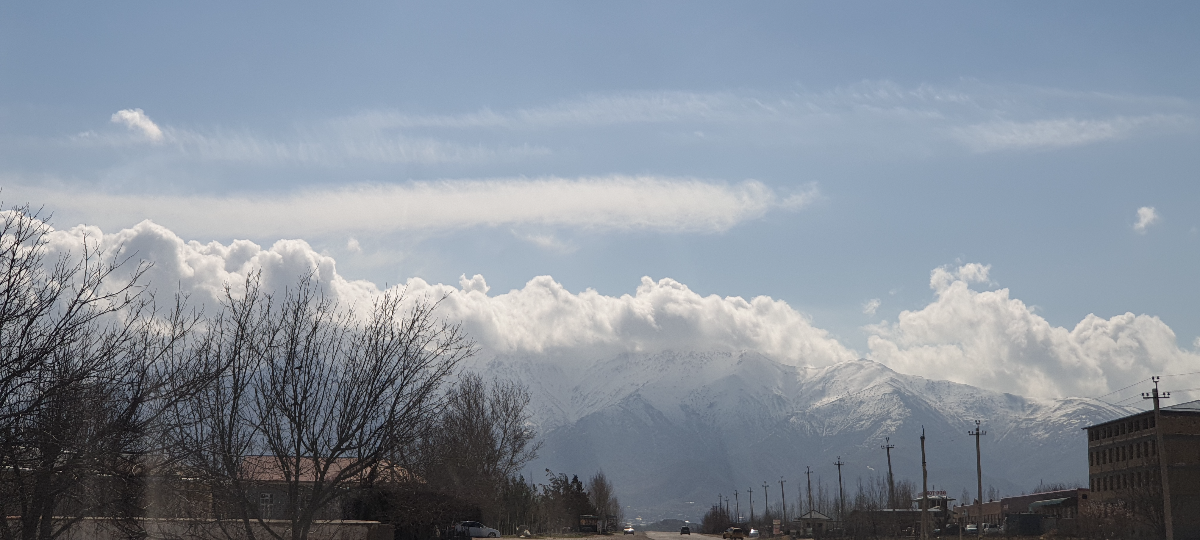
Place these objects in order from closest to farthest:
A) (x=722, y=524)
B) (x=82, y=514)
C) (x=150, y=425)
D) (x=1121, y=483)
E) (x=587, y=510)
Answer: (x=82, y=514), (x=150, y=425), (x=1121, y=483), (x=587, y=510), (x=722, y=524)

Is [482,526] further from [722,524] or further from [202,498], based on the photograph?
[722,524]

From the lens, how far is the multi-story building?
299 ft

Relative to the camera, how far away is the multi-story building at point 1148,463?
9100 centimetres

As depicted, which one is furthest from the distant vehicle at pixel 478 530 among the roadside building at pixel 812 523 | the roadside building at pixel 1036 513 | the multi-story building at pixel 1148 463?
the roadside building at pixel 812 523

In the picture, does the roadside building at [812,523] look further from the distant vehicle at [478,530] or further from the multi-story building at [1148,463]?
the distant vehicle at [478,530]

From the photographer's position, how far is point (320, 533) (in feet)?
81.7

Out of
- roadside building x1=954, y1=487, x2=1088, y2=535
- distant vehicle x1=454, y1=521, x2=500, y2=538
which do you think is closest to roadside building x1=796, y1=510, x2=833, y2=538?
roadside building x1=954, y1=487, x2=1088, y2=535

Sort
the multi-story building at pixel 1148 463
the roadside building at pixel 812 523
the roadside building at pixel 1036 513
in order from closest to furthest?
1. the multi-story building at pixel 1148 463
2. the roadside building at pixel 1036 513
3. the roadside building at pixel 812 523

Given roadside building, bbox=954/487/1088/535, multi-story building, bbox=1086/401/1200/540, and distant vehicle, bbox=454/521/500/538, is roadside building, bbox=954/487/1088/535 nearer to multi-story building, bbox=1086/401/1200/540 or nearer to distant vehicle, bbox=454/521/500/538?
multi-story building, bbox=1086/401/1200/540

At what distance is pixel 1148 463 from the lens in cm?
10250

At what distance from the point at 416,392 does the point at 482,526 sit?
5312 centimetres

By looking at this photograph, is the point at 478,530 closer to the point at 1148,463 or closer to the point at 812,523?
the point at 1148,463

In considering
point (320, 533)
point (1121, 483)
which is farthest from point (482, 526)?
point (1121, 483)

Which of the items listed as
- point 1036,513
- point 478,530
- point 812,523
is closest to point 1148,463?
point 1036,513
